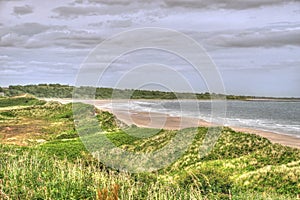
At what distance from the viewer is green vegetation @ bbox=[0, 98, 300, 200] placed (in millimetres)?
9906

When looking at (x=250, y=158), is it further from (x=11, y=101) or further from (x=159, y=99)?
(x=159, y=99)

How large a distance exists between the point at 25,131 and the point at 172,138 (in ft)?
57.4

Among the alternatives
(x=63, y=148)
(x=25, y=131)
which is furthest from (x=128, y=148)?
(x=25, y=131)

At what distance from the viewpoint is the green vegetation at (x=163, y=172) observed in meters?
9.91

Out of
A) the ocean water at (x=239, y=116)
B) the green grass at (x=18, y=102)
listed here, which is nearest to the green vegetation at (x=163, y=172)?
the ocean water at (x=239, y=116)

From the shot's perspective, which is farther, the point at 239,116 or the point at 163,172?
the point at 239,116

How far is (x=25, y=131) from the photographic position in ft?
116

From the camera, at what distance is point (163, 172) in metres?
18.0

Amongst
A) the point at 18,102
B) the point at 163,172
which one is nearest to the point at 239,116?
the point at 18,102

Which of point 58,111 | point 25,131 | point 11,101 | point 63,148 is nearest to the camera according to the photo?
point 63,148

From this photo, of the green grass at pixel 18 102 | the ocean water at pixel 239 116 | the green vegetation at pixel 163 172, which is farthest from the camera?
the green grass at pixel 18 102

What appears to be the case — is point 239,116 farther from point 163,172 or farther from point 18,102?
point 163,172

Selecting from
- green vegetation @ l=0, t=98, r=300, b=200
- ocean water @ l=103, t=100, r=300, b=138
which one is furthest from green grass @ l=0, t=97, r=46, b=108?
green vegetation @ l=0, t=98, r=300, b=200

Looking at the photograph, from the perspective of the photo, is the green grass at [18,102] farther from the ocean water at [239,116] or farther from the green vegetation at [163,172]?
the green vegetation at [163,172]
